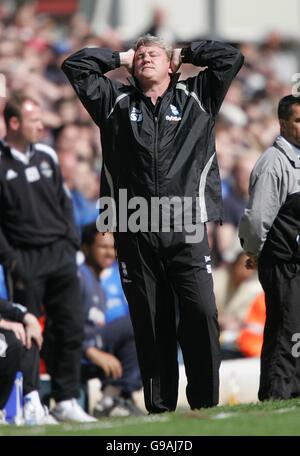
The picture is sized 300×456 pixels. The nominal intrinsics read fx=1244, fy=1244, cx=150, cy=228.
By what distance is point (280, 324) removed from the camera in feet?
25.8

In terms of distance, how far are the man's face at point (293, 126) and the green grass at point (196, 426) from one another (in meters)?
1.78

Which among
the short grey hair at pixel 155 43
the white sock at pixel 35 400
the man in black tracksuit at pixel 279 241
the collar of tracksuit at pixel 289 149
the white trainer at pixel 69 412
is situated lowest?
the white trainer at pixel 69 412

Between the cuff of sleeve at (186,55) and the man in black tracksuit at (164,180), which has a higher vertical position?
the cuff of sleeve at (186,55)

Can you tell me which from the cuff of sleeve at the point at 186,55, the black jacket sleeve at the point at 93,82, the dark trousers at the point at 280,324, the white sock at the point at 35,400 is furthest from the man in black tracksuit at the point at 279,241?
the white sock at the point at 35,400

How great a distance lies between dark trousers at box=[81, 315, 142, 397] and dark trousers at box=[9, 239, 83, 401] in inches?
21.3

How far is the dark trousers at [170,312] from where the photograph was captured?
7.48 m

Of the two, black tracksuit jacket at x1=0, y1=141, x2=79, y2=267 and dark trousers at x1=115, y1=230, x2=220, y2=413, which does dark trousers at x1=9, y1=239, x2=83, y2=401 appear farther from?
dark trousers at x1=115, y1=230, x2=220, y2=413

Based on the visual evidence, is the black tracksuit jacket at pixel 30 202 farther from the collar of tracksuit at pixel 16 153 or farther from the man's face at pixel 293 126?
the man's face at pixel 293 126

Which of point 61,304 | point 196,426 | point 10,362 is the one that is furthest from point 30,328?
point 196,426

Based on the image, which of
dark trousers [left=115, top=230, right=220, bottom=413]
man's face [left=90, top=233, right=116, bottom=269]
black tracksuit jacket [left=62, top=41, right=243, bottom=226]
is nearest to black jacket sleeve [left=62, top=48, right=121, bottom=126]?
black tracksuit jacket [left=62, top=41, right=243, bottom=226]

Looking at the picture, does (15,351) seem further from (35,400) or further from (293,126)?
(293,126)

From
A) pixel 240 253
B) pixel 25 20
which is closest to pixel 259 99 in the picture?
pixel 25 20

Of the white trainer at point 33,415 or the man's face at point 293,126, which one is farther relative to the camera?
the white trainer at point 33,415

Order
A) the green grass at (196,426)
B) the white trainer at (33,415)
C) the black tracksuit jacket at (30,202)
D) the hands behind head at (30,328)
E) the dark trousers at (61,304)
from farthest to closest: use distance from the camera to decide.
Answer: the dark trousers at (61,304) → the black tracksuit jacket at (30,202) → the white trainer at (33,415) → the hands behind head at (30,328) → the green grass at (196,426)
